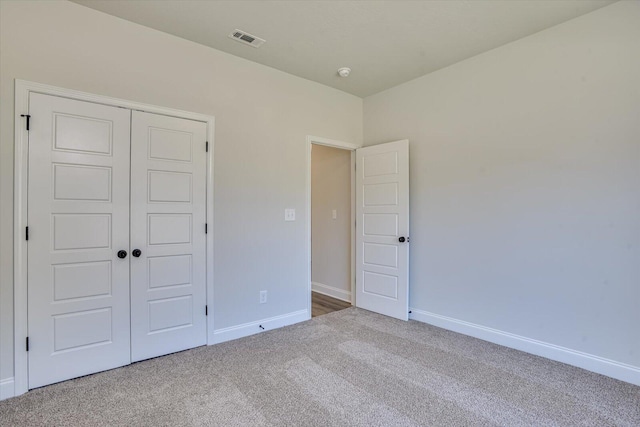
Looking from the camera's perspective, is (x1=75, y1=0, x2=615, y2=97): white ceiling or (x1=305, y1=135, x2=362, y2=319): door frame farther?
(x1=305, y1=135, x2=362, y2=319): door frame

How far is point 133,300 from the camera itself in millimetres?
2586

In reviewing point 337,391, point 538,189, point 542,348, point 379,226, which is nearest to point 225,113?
point 379,226

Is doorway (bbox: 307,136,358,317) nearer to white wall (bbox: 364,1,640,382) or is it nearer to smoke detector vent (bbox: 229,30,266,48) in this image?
white wall (bbox: 364,1,640,382)

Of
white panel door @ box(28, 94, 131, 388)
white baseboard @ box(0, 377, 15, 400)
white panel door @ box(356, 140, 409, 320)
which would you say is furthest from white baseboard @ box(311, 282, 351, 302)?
white baseboard @ box(0, 377, 15, 400)

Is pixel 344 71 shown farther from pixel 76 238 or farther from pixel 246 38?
pixel 76 238

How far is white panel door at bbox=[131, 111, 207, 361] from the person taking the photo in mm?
2607

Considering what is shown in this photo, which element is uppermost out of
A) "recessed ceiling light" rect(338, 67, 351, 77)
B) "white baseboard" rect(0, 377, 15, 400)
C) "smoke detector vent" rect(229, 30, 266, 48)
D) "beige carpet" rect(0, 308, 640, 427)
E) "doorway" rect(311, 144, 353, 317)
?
"smoke detector vent" rect(229, 30, 266, 48)

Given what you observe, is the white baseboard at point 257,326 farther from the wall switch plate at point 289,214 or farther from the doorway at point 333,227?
the wall switch plate at point 289,214

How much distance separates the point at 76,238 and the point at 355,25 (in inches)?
109

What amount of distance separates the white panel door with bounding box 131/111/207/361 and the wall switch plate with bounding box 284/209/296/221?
3.03 feet

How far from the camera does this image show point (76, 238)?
2352 mm

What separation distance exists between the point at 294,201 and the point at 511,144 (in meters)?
2.23

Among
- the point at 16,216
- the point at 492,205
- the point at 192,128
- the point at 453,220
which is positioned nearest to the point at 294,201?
the point at 192,128

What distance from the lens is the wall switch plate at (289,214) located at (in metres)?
3.52
